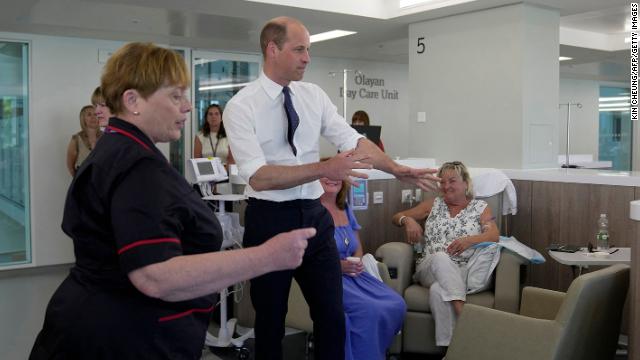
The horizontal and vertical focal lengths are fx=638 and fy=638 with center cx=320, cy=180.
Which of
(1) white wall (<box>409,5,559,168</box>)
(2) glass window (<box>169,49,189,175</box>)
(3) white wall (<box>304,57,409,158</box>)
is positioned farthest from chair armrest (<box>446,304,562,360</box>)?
(3) white wall (<box>304,57,409,158</box>)

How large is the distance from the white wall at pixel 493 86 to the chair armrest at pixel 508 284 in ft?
7.46

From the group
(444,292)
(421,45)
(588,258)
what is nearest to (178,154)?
(421,45)

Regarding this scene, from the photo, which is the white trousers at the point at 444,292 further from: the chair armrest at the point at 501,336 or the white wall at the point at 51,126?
the white wall at the point at 51,126

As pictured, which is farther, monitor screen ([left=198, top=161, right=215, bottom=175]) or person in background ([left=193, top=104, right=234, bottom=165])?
person in background ([left=193, top=104, right=234, bottom=165])

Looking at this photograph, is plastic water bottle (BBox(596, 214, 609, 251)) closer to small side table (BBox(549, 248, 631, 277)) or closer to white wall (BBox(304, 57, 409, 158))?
small side table (BBox(549, 248, 631, 277))

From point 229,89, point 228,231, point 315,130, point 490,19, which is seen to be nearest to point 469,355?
point 315,130

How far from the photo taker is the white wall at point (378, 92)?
33.5ft

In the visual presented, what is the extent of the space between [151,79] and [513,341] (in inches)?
86.9

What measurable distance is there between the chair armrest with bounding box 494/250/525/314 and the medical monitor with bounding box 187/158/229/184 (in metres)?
1.96

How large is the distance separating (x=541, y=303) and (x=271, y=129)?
182 centimetres

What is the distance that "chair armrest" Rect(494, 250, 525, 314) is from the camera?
3.94 meters

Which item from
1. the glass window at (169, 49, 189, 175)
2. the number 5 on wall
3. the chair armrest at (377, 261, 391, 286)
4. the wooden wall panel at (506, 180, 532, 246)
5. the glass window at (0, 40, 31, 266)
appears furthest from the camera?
the glass window at (169, 49, 189, 175)

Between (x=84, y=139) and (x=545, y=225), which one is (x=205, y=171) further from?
(x=84, y=139)

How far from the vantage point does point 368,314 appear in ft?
11.3
